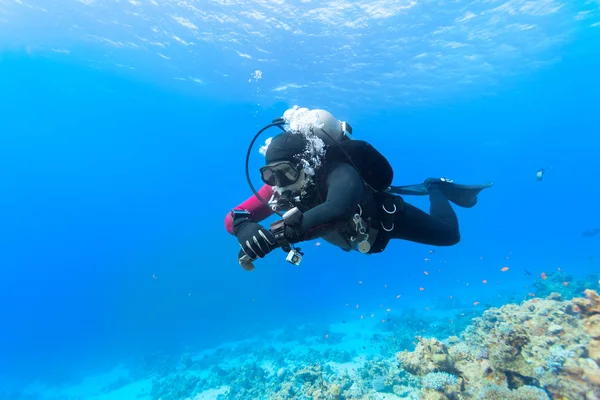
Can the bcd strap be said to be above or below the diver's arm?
above

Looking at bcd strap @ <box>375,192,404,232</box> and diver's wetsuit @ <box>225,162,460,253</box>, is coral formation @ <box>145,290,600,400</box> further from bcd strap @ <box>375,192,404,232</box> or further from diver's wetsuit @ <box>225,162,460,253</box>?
bcd strap @ <box>375,192,404,232</box>

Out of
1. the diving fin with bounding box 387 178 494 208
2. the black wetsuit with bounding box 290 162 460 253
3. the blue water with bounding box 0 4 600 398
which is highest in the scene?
the blue water with bounding box 0 4 600 398

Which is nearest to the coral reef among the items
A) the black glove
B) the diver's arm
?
the diver's arm

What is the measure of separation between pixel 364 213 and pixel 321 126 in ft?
4.10

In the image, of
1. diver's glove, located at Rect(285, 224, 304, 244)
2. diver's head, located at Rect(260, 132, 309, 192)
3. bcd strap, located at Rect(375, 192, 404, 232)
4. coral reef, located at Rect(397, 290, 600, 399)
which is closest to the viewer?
diver's glove, located at Rect(285, 224, 304, 244)

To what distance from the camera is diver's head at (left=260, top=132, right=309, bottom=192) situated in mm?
3203

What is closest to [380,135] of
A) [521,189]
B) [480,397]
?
[480,397]

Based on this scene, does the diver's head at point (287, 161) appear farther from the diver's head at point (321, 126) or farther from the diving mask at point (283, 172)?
the diver's head at point (321, 126)

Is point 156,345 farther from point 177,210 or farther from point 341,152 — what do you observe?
point 177,210

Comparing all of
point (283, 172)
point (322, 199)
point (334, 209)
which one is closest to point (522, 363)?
point (322, 199)

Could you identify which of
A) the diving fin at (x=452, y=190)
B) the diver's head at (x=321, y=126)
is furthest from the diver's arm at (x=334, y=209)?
the diving fin at (x=452, y=190)

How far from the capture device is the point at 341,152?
3268 millimetres

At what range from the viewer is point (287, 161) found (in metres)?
3.17

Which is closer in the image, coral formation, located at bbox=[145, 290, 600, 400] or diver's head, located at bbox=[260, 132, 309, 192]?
diver's head, located at bbox=[260, 132, 309, 192]
